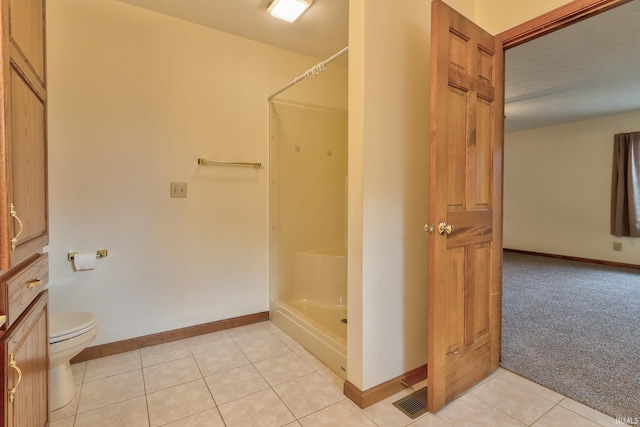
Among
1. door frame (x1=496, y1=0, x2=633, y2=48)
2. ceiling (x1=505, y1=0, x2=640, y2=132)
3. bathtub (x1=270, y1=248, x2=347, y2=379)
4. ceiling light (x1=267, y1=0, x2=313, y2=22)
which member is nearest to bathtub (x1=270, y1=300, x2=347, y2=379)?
bathtub (x1=270, y1=248, x2=347, y2=379)

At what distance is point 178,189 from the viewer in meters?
2.30

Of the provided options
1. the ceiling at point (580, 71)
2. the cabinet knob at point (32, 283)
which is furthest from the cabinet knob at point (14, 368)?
the ceiling at point (580, 71)

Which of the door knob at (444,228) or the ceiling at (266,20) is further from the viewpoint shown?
the ceiling at (266,20)

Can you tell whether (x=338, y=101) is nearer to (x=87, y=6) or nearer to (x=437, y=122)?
(x=437, y=122)

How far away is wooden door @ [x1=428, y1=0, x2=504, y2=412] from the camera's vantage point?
1.44 metres

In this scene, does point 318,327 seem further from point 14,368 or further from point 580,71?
point 580,71

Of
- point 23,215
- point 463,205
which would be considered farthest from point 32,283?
point 463,205

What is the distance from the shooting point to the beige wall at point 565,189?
4633mm

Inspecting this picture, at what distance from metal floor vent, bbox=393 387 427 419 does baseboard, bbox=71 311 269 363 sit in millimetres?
1438

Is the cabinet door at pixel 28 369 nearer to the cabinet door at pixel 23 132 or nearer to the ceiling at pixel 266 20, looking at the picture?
the cabinet door at pixel 23 132

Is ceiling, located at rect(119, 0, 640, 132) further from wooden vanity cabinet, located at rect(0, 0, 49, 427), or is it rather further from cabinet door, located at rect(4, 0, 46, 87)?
wooden vanity cabinet, located at rect(0, 0, 49, 427)

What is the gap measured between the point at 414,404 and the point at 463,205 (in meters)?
1.04

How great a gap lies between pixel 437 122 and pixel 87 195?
218 cm

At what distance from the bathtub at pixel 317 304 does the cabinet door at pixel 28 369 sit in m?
1.36
